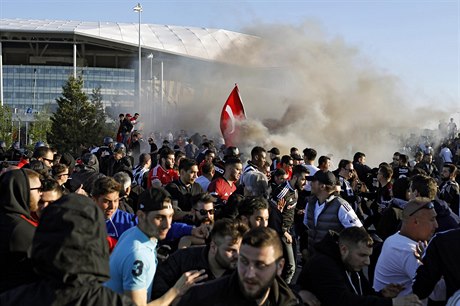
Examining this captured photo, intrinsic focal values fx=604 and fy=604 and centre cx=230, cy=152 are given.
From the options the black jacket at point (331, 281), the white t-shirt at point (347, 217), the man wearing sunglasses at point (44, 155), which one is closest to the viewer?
the black jacket at point (331, 281)

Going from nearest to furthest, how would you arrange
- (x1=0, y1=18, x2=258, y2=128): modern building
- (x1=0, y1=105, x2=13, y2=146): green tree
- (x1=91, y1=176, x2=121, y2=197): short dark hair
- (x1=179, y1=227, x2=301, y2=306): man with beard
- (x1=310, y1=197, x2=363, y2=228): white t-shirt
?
(x1=179, y1=227, x2=301, y2=306): man with beard → (x1=91, y1=176, x2=121, y2=197): short dark hair → (x1=310, y1=197, x2=363, y2=228): white t-shirt → (x1=0, y1=105, x2=13, y2=146): green tree → (x1=0, y1=18, x2=258, y2=128): modern building

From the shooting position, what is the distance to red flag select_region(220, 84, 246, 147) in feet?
48.8

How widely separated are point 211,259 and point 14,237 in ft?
4.06

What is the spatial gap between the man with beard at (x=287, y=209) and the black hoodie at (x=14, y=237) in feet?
10.3

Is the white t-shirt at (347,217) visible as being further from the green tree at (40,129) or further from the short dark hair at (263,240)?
the green tree at (40,129)

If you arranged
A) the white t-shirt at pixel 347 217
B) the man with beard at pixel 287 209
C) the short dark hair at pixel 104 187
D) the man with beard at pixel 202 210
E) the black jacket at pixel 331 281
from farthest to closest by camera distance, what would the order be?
the man with beard at pixel 287 209 < the white t-shirt at pixel 347 217 < the man with beard at pixel 202 210 < the short dark hair at pixel 104 187 < the black jacket at pixel 331 281

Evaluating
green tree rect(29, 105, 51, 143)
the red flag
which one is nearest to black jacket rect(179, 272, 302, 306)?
the red flag

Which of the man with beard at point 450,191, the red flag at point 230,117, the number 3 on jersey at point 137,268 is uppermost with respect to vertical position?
the red flag at point 230,117

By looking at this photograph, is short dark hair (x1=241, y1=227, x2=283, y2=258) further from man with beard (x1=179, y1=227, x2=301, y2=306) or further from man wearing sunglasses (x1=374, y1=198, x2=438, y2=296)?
man wearing sunglasses (x1=374, y1=198, x2=438, y2=296)

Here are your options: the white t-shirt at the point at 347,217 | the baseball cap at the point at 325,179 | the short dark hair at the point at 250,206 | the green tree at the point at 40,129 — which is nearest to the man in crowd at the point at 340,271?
the short dark hair at the point at 250,206

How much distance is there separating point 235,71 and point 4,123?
16061 mm

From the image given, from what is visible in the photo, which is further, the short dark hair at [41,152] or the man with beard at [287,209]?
the short dark hair at [41,152]

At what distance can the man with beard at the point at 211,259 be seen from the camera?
385cm

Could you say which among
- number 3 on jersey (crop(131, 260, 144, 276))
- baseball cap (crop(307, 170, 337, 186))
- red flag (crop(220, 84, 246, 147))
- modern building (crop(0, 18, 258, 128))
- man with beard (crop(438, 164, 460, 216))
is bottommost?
man with beard (crop(438, 164, 460, 216))
